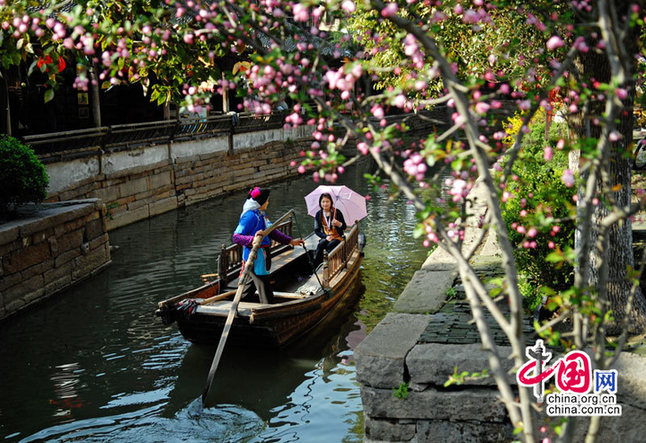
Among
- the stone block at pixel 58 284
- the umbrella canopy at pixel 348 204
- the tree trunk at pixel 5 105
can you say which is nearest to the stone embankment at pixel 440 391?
the umbrella canopy at pixel 348 204

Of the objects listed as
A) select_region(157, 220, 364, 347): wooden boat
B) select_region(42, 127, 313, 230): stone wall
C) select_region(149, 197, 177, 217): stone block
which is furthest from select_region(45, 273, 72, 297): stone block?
select_region(149, 197, 177, 217): stone block

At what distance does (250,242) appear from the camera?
8484 millimetres

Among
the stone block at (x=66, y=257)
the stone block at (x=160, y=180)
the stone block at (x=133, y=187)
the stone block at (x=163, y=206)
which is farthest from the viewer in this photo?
the stone block at (x=160, y=180)

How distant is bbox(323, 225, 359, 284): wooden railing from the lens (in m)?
9.66

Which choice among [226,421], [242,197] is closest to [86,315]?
[226,421]

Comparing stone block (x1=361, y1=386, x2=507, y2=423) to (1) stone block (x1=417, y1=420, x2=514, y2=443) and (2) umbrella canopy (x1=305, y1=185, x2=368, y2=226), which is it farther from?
(2) umbrella canopy (x1=305, y1=185, x2=368, y2=226)

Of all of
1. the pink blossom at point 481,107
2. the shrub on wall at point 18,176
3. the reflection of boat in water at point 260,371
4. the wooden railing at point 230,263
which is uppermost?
the pink blossom at point 481,107

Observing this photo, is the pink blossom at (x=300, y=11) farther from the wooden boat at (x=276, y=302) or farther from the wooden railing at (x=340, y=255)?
the wooden railing at (x=340, y=255)

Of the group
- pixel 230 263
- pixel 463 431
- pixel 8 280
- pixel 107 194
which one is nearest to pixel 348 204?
pixel 230 263

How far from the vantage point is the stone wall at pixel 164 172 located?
51.4 feet

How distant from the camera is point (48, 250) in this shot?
11.2 m

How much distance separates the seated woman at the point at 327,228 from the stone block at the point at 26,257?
432 centimetres

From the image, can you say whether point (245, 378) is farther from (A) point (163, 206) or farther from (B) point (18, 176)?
(A) point (163, 206)

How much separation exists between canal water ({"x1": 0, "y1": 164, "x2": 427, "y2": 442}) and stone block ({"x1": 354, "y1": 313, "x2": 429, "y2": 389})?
1.26 metres
